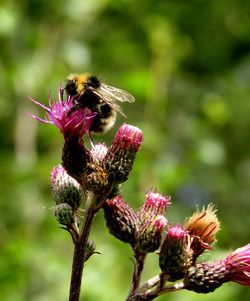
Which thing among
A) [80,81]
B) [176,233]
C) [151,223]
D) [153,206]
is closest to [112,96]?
[80,81]

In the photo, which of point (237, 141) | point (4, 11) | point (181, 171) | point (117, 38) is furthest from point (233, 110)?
point (4, 11)

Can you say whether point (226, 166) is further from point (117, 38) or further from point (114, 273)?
point (114, 273)

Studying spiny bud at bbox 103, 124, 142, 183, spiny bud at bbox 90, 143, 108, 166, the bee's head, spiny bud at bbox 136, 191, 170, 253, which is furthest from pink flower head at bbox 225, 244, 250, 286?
the bee's head

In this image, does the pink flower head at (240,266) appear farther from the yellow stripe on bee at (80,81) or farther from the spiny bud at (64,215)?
the yellow stripe on bee at (80,81)

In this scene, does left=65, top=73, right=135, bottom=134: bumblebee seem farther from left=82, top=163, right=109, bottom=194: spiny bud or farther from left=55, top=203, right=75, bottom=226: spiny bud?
left=55, top=203, right=75, bottom=226: spiny bud

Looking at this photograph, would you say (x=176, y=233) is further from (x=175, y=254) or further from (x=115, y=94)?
(x=115, y=94)
